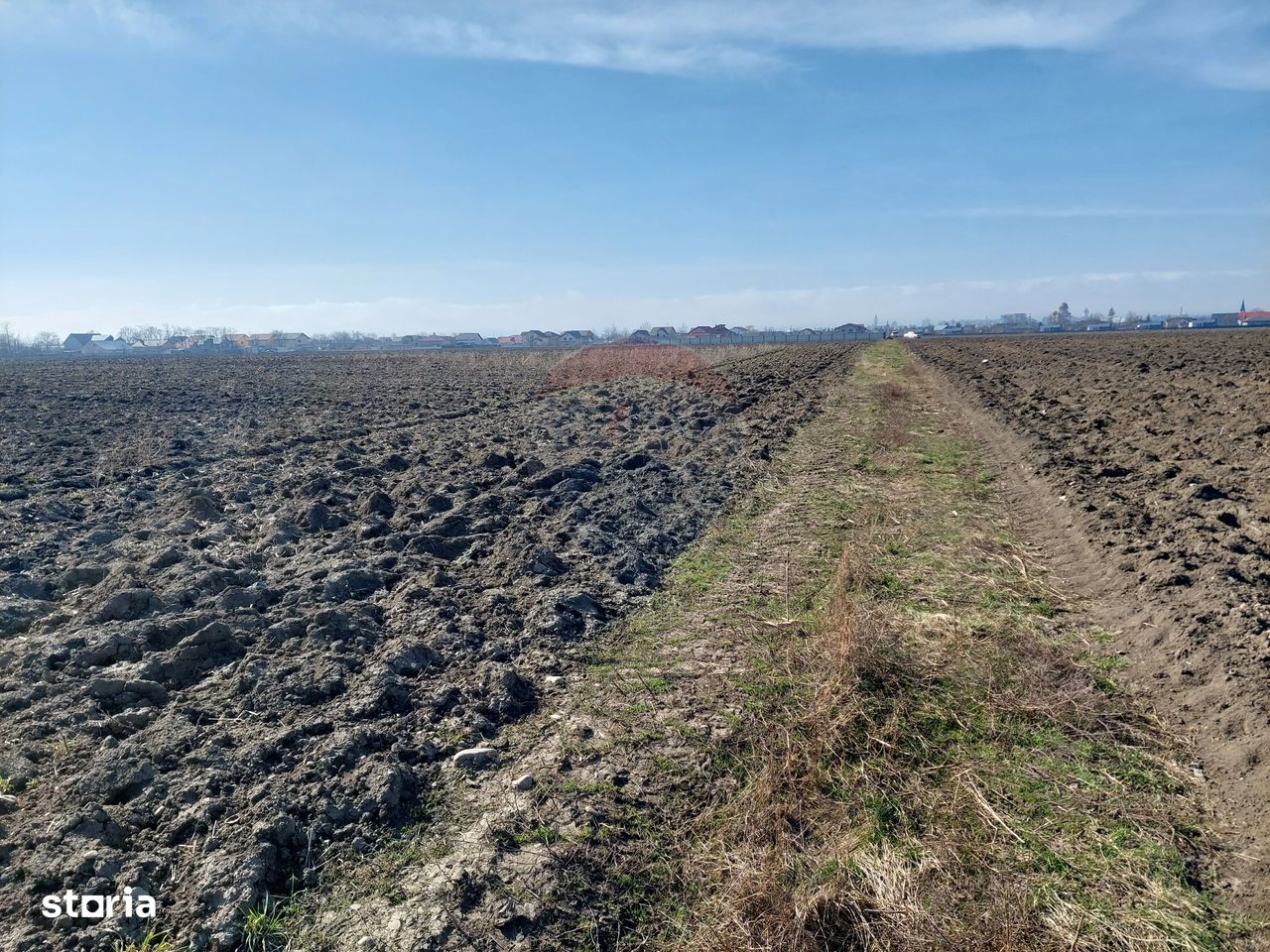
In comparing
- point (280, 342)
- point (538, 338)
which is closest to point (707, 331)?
point (538, 338)

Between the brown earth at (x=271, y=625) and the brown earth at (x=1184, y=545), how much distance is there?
4108 millimetres

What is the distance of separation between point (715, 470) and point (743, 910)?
31.6ft

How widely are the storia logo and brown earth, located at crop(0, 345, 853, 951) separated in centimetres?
6

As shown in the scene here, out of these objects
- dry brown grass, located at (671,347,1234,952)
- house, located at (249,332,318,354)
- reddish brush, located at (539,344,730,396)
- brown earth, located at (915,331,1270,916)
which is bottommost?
dry brown grass, located at (671,347,1234,952)

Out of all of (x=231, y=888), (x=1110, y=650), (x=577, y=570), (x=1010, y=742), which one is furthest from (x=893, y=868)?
(x=577, y=570)

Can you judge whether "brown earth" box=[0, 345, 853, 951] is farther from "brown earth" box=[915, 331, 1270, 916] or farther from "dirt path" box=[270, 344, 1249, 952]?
"brown earth" box=[915, 331, 1270, 916]

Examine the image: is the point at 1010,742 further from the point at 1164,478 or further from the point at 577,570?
the point at 1164,478

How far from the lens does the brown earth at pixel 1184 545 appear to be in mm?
4574

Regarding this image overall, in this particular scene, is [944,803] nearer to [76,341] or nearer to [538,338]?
[538,338]

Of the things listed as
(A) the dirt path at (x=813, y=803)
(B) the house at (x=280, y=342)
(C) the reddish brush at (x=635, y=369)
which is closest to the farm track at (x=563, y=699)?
(A) the dirt path at (x=813, y=803)

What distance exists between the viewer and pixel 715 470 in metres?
12.9

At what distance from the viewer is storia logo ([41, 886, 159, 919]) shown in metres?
3.52

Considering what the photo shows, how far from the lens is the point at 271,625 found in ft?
21.4

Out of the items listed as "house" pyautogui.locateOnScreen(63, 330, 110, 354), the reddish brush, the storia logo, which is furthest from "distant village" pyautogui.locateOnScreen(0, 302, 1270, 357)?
the storia logo
